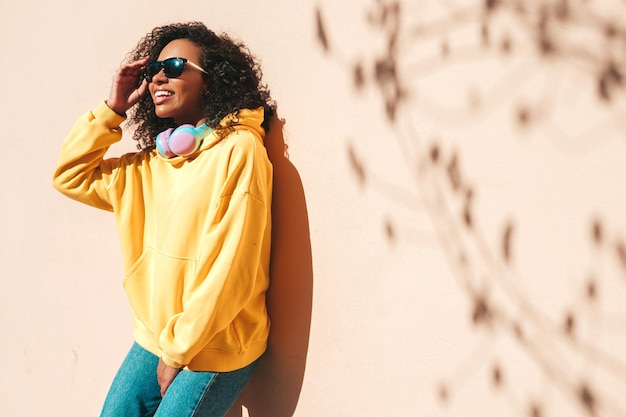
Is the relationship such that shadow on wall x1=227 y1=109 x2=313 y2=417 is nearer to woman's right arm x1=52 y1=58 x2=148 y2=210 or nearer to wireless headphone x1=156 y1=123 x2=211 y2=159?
wireless headphone x1=156 y1=123 x2=211 y2=159

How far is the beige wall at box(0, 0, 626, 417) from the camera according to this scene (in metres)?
2.17

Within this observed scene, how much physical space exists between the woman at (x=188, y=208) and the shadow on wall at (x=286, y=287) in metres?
0.09

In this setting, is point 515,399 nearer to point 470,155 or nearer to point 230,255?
point 470,155

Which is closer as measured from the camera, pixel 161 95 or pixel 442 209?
pixel 442 209

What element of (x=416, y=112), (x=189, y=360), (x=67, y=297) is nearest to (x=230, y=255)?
(x=189, y=360)

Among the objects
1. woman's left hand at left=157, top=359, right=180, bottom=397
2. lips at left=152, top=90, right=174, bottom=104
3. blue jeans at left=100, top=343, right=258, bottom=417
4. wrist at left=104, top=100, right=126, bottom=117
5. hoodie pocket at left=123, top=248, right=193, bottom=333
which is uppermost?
lips at left=152, top=90, right=174, bottom=104

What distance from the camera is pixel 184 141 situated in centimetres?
258

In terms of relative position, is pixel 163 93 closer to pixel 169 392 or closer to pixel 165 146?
pixel 165 146

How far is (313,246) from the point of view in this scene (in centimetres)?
282

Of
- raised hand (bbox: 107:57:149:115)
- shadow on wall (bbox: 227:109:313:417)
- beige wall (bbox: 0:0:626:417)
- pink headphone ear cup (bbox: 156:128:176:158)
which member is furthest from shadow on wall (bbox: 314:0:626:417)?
raised hand (bbox: 107:57:149:115)

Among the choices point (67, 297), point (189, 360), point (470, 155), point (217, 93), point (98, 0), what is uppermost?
point (98, 0)

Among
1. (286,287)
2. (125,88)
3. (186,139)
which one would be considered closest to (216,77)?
(186,139)

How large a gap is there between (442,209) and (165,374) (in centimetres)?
123

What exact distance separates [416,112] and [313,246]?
2.34 feet
